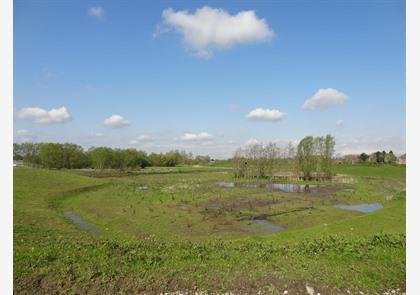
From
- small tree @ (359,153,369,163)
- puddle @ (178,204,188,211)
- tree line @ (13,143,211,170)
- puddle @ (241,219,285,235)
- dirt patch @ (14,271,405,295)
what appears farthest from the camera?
small tree @ (359,153,369,163)

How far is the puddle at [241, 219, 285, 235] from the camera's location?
17984 millimetres

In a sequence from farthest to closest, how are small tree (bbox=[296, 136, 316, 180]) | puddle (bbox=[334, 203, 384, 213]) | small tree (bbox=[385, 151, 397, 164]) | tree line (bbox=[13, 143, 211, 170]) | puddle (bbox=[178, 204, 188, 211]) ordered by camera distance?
small tree (bbox=[385, 151, 397, 164]), tree line (bbox=[13, 143, 211, 170]), small tree (bbox=[296, 136, 316, 180]), puddle (bbox=[334, 203, 384, 213]), puddle (bbox=[178, 204, 188, 211])

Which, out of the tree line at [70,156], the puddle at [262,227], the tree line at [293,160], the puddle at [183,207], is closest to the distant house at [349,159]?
the tree line at [293,160]

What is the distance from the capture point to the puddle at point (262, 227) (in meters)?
18.0

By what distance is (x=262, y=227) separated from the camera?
19.0 metres

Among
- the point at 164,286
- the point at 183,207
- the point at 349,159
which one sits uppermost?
the point at 349,159

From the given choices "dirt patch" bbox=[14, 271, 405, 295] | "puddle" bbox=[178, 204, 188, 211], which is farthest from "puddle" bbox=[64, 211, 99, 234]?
"dirt patch" bbox=[14, 271, 405, 295]

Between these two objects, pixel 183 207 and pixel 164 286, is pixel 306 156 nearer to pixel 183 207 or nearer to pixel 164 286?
pixel 183 207

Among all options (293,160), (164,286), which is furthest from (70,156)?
(164,286)

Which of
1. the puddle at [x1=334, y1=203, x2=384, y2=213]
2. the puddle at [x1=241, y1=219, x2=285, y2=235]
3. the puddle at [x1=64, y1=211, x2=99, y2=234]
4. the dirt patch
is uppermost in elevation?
the dirt patch

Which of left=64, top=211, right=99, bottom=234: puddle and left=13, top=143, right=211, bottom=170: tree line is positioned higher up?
left=13, top=143, right=211, bottom=170: tree line

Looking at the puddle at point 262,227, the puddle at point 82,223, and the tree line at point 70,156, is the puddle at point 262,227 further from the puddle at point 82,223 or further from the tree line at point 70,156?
the tree line at point 70,156

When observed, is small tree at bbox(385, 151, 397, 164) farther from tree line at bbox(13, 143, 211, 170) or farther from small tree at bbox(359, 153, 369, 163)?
tree line at bbox(13, 143, 211, 170)

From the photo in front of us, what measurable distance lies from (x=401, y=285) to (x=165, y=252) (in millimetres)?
5815
